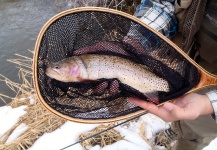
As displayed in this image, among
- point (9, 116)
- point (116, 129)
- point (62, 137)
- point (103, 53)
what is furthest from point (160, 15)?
point (9, 116)

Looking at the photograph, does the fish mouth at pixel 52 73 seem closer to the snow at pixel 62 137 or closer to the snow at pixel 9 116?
the snow at pixel 62 137

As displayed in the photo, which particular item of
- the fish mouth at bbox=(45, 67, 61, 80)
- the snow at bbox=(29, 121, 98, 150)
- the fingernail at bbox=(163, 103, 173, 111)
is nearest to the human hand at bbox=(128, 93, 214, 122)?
the fingernail at bbox=(163, 103, 173, 111)

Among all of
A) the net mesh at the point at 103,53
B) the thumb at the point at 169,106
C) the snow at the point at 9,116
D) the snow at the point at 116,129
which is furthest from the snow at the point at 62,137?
the thumb at the point at 169,106

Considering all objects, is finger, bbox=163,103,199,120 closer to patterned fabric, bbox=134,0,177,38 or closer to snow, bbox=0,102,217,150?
patterned fabric, bbox=134,0,177,38

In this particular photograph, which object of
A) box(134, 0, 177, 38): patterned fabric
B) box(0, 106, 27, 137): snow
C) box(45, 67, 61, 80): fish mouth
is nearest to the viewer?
box(45, 67, 61, 80): fish mouth

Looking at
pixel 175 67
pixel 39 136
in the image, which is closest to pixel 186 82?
pixel 175 67
